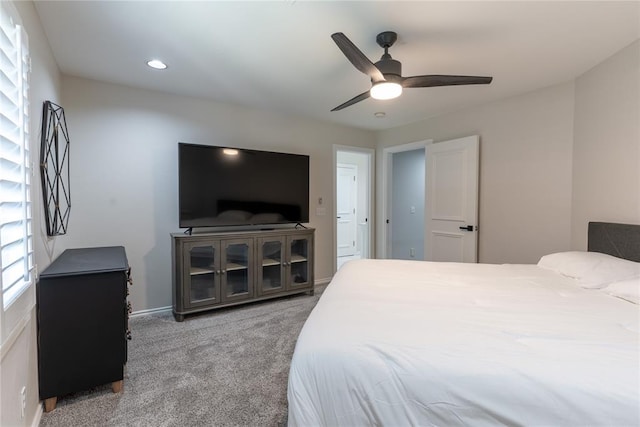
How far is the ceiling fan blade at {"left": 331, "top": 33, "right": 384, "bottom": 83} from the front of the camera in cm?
164

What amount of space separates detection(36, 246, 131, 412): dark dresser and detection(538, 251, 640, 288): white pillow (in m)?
2.87

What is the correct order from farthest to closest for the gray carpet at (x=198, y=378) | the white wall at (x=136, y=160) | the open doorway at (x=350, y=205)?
1. the open doorway at (x=350, y=205)
2. the white wall at (x=136, y=160)
3. the gray carpet at (x=198, y=378)

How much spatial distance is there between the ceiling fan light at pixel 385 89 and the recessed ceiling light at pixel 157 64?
69.9 inches

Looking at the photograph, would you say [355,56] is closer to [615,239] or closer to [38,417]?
[615,239]

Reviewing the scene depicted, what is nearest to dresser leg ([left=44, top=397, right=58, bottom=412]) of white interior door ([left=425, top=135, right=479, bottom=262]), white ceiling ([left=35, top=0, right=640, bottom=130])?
white ceiling ([left=35, top=0, right=640, bottom=130])

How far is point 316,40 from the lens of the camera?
84.7 inches

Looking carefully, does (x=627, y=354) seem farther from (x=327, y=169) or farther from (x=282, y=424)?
(x=327, y=169)

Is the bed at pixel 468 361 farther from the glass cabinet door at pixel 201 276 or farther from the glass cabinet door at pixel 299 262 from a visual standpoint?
the glass cabinet door at pixel 299 262

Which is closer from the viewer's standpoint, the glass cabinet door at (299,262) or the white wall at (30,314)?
the white wall at (30,314)

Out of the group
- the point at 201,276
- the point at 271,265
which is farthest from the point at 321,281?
the point at 201,276

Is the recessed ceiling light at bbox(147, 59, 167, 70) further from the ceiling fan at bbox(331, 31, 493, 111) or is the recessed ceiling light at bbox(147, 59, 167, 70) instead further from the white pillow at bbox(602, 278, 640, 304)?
the white pillow at bbox(602, 278, 640, 304)

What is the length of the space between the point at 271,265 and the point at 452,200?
7.76ft

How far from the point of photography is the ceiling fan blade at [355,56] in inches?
64.6

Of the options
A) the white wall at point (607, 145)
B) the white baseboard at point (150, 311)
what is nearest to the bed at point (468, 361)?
the white wall at point (607, 145)
